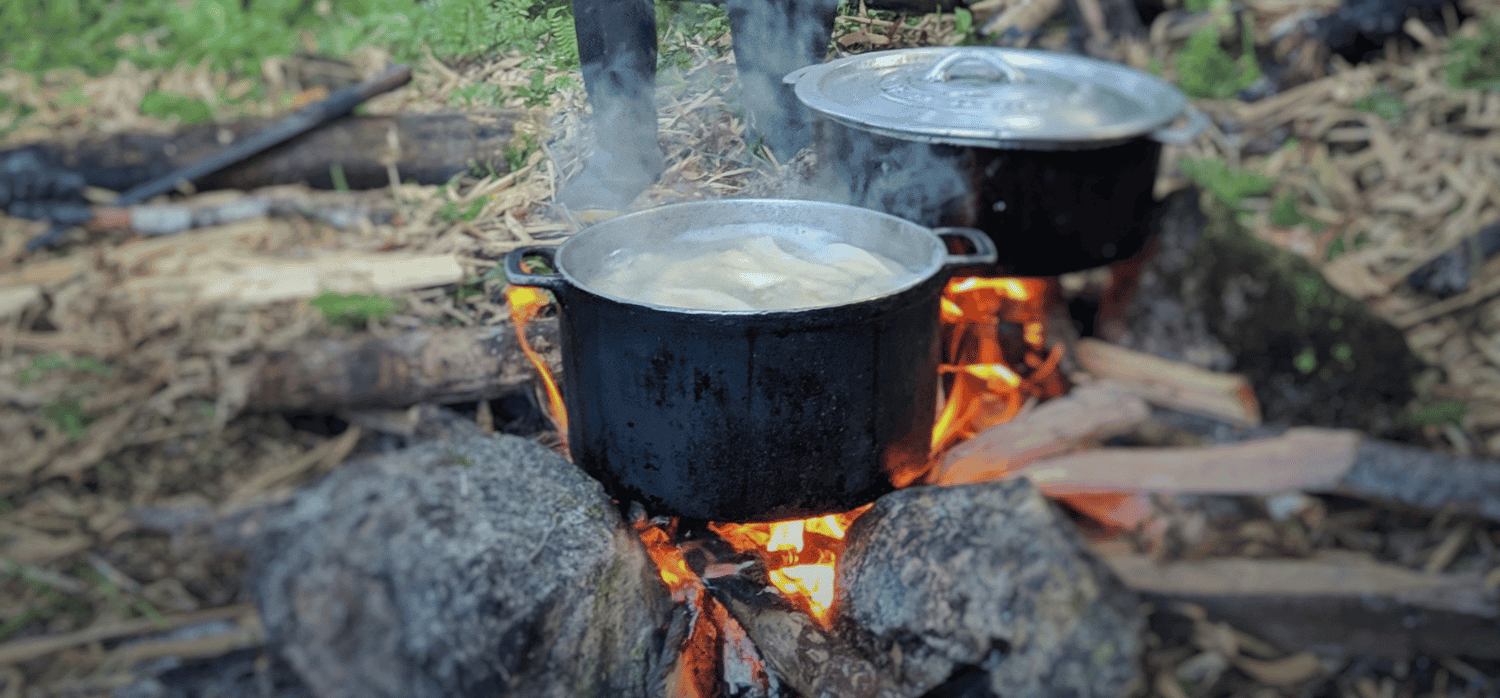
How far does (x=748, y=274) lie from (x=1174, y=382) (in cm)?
243

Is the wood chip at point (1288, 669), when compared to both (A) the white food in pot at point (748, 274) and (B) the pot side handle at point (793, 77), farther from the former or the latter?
(B) the pot side handle at point (793, 77)

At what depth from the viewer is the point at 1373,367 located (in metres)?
3.70

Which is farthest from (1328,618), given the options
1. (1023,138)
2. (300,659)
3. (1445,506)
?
(300,659)

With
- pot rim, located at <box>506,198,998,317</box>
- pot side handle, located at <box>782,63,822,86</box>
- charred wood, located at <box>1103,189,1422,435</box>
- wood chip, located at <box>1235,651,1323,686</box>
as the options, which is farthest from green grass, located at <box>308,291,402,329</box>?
wood chip, located at <box>1235,651,1323,686</box>

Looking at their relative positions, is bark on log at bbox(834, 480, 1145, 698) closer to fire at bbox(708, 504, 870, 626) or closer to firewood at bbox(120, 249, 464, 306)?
fire at bbox(708, 504, 870, 626)

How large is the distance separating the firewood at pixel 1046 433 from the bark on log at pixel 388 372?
57.4 inches

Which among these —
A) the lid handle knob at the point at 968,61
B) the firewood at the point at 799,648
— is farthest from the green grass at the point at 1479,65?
the firewood at the point at 799,648

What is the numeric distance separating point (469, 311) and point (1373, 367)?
12.0 feet

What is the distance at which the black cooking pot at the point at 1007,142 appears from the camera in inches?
101

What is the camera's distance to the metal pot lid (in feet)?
8.02

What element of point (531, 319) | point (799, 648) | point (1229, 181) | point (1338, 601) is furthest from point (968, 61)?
point (1229, 181)

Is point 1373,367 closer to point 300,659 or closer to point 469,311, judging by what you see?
point 469,311

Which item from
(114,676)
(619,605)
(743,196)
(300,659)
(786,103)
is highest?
(786,103)

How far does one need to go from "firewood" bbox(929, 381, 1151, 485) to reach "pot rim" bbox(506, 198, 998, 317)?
87 centimetres
